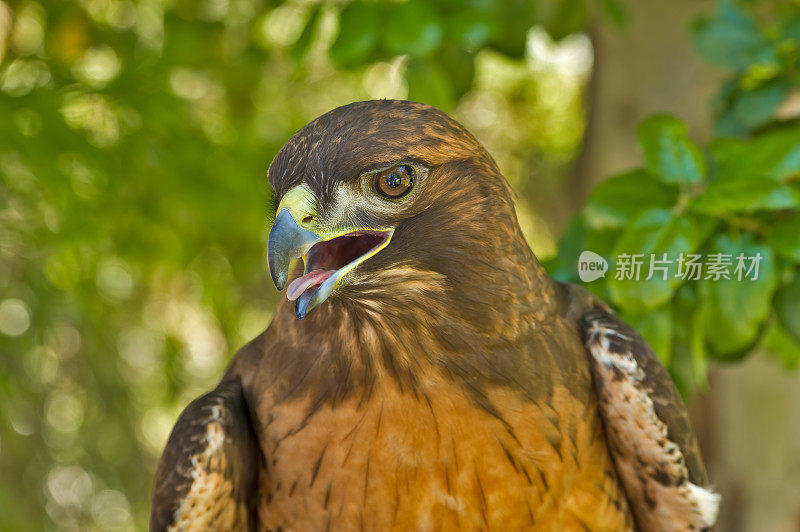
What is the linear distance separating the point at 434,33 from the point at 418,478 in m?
1.25

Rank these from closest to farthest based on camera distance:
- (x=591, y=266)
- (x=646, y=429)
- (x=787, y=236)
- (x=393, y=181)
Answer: (x=393, y=181)
(x=646, y=429)
(x=787, y=236)
(x=591, y=266)

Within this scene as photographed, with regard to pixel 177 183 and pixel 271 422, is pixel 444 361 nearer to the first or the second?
pixel 271 422

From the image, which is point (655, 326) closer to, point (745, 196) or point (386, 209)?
point (745, 196)

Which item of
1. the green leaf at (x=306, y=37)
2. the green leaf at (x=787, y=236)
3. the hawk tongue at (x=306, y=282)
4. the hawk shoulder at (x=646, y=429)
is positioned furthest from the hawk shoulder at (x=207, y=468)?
the green leaf at (x=787, y=236)

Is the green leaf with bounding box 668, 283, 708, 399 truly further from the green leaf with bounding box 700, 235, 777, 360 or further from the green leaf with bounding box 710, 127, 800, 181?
the green leaf with bounding box 710, 127, 800, 181

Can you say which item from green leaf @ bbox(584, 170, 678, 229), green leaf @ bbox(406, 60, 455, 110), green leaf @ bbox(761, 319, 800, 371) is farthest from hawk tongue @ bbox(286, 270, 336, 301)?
green leaf @ bbox(761, 319, 800, 371)

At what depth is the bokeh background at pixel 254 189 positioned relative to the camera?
2129 millimetres

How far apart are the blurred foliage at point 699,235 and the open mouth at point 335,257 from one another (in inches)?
29.8

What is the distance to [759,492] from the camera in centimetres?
394

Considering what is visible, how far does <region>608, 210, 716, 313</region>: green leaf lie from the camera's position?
77.9 inches

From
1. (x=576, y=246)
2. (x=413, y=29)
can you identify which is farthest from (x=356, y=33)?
(x=576, y=246)

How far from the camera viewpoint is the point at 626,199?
6.99ft

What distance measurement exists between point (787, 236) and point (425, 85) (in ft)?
3.50

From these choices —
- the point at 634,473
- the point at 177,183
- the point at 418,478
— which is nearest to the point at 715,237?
the point at 634,473
